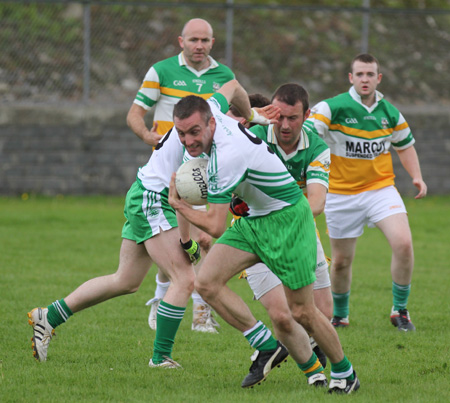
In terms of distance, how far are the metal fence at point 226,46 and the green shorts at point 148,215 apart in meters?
10.1

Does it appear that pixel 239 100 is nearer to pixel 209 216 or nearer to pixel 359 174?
pixel 209 216

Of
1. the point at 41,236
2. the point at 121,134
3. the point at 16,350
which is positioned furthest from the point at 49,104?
the point at 16,350

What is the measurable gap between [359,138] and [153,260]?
2.67m

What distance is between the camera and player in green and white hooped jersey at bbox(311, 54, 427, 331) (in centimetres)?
736

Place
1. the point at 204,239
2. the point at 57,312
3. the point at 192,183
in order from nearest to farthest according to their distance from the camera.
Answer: the point at 192,183 < the point at 57,312 < the point at 204,239

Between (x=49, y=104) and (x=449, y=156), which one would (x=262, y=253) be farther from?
(x=449, y=156)

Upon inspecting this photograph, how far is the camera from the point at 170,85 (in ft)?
25.7

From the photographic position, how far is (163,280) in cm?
742

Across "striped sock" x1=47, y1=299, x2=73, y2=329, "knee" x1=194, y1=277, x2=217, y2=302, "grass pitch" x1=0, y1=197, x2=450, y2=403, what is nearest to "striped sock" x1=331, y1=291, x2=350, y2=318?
"grass pitch" x1=0, y1=197, x2=450, y2=403

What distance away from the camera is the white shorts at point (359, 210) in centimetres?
742

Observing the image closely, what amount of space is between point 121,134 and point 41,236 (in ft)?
13.6

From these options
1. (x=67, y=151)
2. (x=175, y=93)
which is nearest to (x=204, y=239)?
(x=175, y=93)

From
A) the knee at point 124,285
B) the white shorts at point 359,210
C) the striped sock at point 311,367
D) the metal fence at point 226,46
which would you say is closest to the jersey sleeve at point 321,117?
the white shorts at point 359,210

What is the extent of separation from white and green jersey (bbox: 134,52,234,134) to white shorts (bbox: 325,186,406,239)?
1.74 meters
